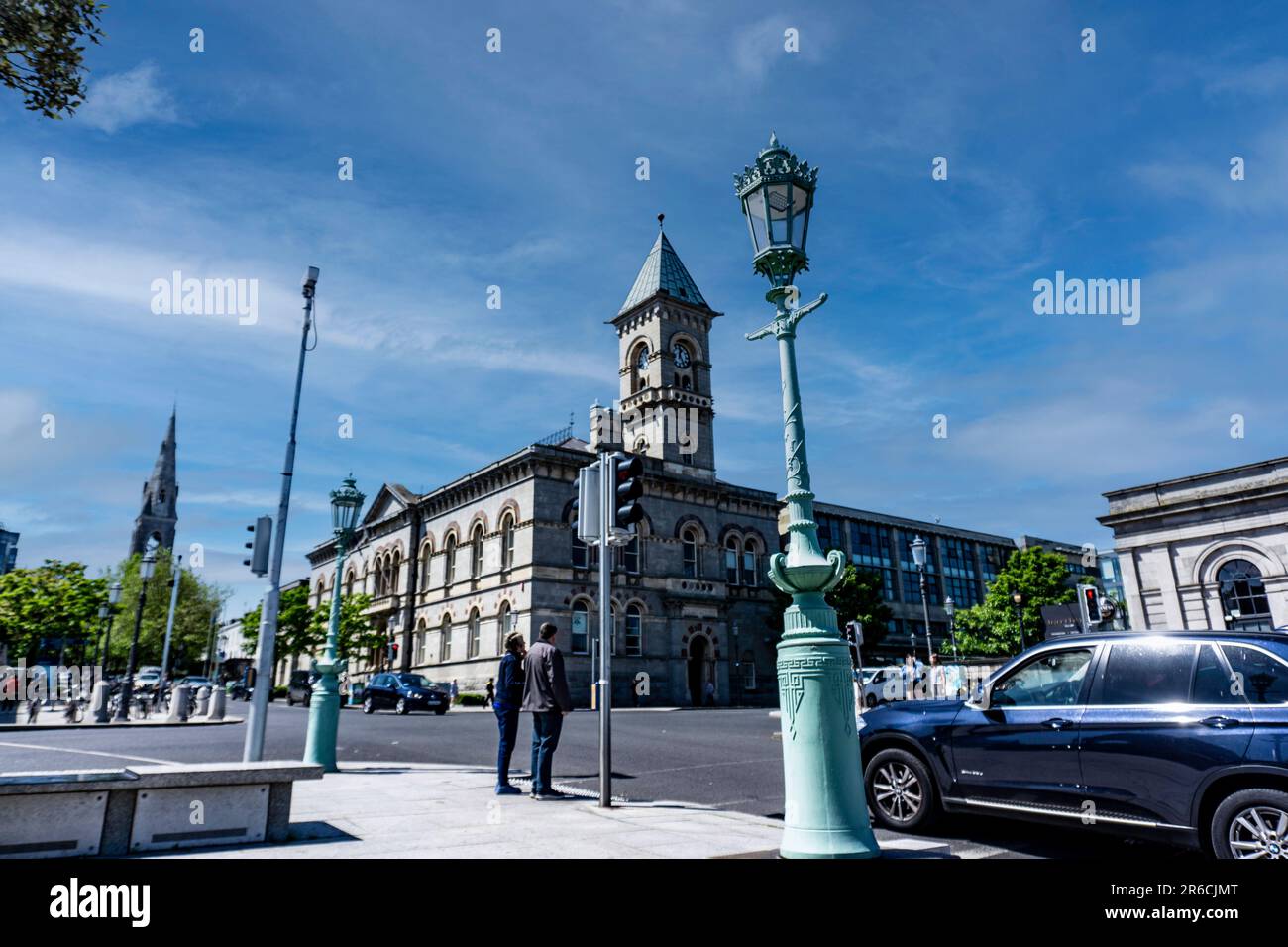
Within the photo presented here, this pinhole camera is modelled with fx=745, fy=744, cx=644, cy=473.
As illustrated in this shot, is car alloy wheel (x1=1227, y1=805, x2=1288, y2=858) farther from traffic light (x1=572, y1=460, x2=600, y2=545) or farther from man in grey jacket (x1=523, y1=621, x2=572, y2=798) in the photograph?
traffic light (x1=572, y1=460, x2=600, y2=545)

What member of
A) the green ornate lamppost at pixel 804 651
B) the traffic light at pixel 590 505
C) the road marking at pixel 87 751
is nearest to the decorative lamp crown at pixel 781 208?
the green ornate lamppost at pixel 804 651

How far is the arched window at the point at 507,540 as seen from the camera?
36.6 meters

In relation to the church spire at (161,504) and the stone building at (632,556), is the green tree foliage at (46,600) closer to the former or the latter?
the stone building at (632,556)

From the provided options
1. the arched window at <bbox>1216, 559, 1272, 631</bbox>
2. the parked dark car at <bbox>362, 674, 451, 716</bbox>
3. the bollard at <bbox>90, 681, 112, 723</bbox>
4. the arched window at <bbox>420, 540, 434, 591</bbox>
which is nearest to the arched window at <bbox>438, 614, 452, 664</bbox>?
the arched window at <bbox>420, 540, 434, 591</bbox>

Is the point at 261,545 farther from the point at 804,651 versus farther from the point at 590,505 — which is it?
the point at 804,651

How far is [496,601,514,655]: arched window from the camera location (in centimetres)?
3506

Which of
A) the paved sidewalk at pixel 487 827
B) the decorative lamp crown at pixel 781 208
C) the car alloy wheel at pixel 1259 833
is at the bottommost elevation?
the paved sidewalk at pixel 487 827

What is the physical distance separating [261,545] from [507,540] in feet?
84.6

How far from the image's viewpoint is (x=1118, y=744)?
5.41 metres

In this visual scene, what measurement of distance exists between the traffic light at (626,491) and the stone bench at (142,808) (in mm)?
3875

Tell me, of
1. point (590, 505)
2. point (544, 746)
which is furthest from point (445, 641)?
point (590, 505)
